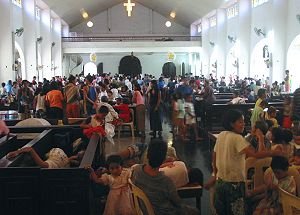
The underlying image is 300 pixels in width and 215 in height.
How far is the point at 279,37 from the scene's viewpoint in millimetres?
17078

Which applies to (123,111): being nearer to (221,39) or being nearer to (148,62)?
(221,39)

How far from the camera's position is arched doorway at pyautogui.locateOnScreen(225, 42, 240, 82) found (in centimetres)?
2272

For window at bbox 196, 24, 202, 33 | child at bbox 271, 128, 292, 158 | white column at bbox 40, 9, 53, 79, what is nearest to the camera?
child at bbox 271, 128, 292, 158

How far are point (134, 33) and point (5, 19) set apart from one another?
20060 millimetres

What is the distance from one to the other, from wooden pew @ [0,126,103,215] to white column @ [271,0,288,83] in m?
14.1

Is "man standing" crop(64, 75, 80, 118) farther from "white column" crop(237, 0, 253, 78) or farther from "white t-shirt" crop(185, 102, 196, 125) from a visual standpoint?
"white column" crop(237, 0, 253, 78)

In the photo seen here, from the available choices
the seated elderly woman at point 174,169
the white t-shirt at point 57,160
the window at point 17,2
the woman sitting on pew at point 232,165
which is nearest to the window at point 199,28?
the window at point 17,2

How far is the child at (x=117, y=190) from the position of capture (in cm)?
450

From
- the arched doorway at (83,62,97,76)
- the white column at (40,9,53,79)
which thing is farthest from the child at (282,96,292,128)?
the arched doorway at (83,62,97,76)

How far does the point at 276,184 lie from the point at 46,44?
2276 cm

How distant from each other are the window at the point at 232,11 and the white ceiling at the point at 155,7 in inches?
25.4

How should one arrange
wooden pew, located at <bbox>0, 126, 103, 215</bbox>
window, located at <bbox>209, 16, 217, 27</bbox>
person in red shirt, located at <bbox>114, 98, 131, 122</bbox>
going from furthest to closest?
window, located at <bbox>209, 16, 217, 27</bbox> < person in red shirt, located at <bbox>114, 98, 131, 122</bbox> < wooden pew, located at <bbox>0, 126, 103, 215</bbox>

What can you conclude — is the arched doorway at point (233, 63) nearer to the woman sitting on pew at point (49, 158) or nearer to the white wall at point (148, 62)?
the white wall at point (148, 62)

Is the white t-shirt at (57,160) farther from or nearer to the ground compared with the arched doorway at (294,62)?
nearer to the ground
